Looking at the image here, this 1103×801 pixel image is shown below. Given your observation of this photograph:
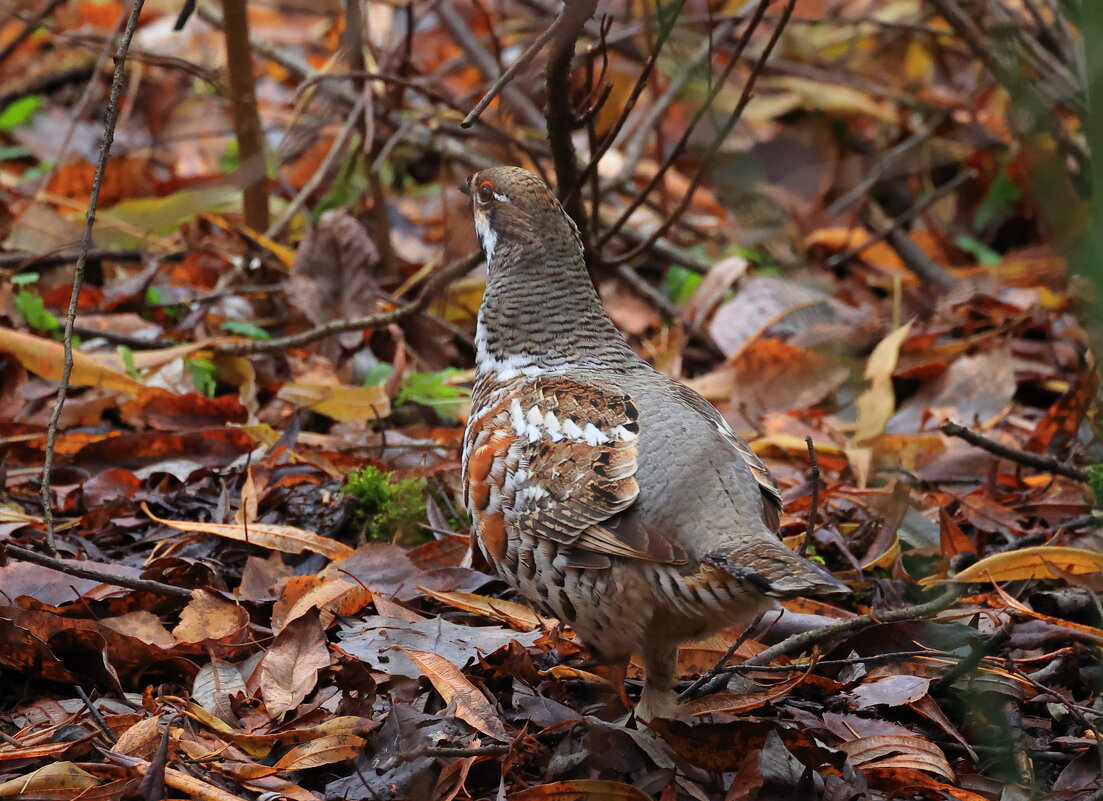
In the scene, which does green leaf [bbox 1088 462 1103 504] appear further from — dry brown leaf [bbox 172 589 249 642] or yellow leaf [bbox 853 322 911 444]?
dry brown leaf [bbox 172 589 249 642]

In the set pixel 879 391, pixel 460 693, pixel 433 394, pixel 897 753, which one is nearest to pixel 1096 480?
pixel 879 391

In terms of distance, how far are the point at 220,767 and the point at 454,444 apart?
2.30m

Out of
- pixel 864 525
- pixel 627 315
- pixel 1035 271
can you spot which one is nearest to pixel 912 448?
pixel 864 525

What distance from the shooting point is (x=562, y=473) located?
397 cm

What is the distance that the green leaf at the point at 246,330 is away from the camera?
6.33 meters

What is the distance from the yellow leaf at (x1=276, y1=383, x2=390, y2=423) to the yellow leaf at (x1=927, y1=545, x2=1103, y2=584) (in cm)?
279

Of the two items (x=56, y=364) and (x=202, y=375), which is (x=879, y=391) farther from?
(x=56, y=364)

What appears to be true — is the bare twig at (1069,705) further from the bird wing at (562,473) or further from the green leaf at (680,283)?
the green leaf at (680,283)

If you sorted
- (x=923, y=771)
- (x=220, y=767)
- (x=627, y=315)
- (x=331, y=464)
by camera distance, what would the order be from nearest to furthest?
1. (x=220, y=767)
2. (x=923, y=771)
3. (x=331, y=464)
4. (x=627, y=315)

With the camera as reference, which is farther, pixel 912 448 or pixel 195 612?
pixel 912 448

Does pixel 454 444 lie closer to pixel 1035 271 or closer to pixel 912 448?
pixel 912 448

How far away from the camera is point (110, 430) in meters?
5.62

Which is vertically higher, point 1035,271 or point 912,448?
point 1035,271

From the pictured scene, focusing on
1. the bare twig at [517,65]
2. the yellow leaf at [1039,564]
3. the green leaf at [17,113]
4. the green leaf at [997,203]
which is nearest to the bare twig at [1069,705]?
the yellow leaf at [1039,564]
